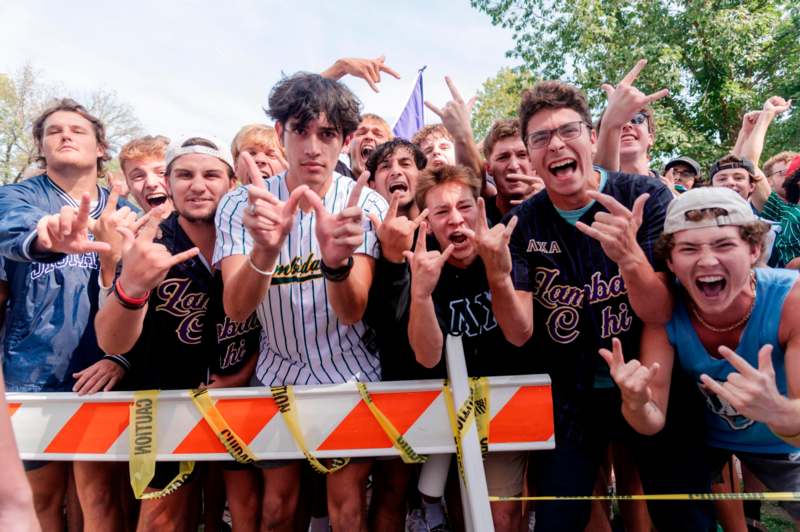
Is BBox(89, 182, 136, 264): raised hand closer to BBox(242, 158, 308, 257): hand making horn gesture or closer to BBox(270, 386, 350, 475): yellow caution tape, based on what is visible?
BBox(242, 158, 308, 257): hand making horn gesture

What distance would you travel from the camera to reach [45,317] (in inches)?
114

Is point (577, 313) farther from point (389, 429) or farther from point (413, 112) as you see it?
point (413, 112)

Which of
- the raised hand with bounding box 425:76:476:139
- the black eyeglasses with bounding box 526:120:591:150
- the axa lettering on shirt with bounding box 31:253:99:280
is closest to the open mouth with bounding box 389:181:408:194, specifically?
the raised hand with bounding box 425:76:476:139

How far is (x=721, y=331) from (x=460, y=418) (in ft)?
4.16

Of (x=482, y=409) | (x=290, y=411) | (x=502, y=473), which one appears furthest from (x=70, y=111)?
(x=502, y=473)

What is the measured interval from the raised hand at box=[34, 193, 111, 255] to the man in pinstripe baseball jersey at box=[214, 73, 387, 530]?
1.93 feet

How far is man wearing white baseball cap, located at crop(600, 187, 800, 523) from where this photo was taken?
218 centimetres

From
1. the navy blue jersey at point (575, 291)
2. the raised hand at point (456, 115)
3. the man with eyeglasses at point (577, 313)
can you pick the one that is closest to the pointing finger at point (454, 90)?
the raised hand at point (456, 115)

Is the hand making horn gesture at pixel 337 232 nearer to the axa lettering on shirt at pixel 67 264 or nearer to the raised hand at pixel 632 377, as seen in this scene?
the raised hand at pixel 632 377

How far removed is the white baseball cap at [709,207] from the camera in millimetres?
2234

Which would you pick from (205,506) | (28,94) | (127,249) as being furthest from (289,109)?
(28,94)

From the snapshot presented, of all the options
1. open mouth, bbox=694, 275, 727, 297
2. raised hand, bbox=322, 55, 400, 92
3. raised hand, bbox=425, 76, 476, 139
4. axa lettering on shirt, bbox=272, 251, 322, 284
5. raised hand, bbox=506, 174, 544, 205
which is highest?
raised hand, bbox=322, 55, 400, 92

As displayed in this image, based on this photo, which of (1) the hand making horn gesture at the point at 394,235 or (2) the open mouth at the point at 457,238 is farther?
(2) the open mouth at the point at 457,238

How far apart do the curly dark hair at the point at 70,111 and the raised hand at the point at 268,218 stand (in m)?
1.97
